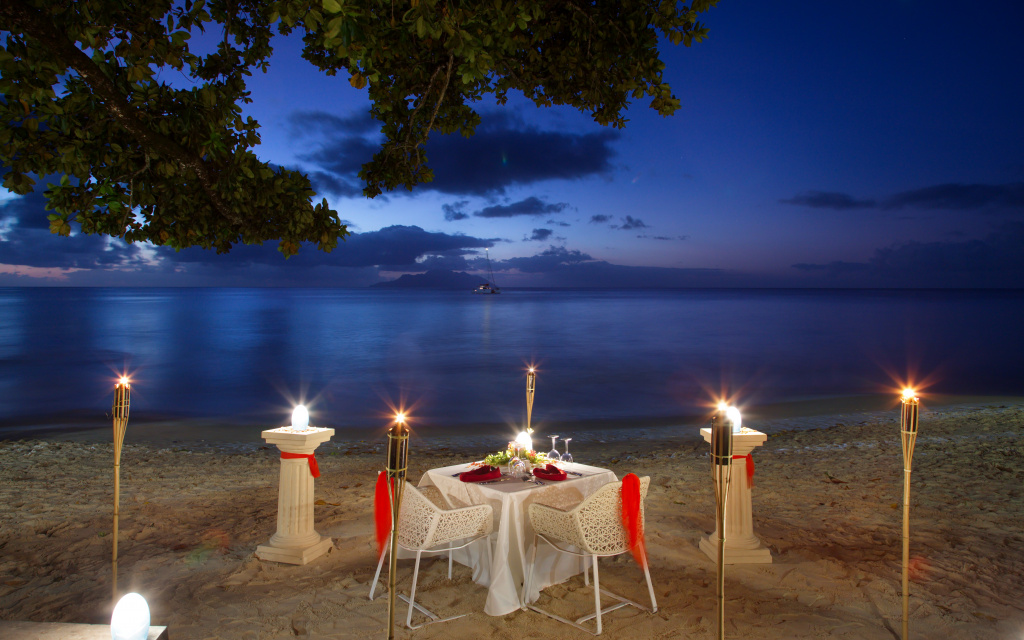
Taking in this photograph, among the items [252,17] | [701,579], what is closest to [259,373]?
[252,17]

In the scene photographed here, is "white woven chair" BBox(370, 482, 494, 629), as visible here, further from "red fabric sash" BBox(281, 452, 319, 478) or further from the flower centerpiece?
"red fabric sash" BBox(281, 452, 319, 478)

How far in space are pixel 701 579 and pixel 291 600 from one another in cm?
291

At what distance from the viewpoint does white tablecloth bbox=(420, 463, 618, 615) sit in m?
3.82

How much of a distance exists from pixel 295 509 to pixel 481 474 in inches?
61.9

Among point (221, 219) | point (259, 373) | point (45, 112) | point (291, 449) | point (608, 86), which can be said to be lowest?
point (259, 373)

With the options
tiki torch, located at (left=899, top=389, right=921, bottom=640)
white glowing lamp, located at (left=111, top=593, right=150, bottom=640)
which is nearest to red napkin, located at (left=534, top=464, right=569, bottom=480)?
tiki torch, located at (left=899, top=389, right=921, bottom=640)

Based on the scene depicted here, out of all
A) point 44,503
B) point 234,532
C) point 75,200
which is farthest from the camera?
point 44,503

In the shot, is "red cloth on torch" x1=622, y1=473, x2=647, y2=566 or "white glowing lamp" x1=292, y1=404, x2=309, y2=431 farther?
"white glowing lamp" x1=292, y1=404, x2=309, y2=431

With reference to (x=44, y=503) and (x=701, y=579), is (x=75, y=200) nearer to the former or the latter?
(x=44, y=503)

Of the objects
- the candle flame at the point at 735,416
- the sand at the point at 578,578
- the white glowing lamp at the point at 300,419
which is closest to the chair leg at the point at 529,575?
the sand at the point at 578,578

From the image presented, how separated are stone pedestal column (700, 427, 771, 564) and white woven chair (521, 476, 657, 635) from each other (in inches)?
41.1

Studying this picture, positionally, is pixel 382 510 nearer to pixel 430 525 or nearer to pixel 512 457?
pixel 430 525

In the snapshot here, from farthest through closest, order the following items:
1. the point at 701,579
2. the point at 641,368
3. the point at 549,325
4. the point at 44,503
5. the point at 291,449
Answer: the point at 549,325 < the point at 641,368 < the point at 44,503 < the point at 291,449 < the point at 701,579

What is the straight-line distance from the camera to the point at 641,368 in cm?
2023
